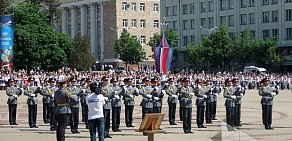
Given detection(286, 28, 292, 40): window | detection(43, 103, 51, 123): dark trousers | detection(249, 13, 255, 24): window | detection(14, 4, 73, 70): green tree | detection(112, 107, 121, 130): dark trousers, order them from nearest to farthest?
detection(112, 107, 121, 130): dark trousers, detection(43, 103, 51, 123): dark trousers, detection(14, 4, 73, 70): green tree, detection(286, 28, 292, 40): window, detection(249, 13, 255, 24): window

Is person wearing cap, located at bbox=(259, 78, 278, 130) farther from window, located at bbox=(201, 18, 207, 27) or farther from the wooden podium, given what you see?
window, located at bbox=(201, 18, 207, 27)

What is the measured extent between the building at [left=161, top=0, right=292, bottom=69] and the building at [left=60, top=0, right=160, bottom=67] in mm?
6949

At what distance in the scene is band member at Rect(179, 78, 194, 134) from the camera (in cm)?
2191

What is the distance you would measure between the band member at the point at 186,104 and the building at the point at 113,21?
8892 cm

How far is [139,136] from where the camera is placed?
68.8 feet

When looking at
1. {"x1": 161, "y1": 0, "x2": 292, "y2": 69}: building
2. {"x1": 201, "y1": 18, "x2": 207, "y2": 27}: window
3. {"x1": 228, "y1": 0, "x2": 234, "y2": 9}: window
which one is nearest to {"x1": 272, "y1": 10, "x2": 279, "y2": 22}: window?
{"x1": 161, "y1": 0, "x2": 292, "y2": 69}: building

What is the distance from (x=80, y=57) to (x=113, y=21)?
78.3 ft

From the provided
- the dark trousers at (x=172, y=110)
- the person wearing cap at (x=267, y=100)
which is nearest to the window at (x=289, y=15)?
the dark trousers at (x=172, y=110)

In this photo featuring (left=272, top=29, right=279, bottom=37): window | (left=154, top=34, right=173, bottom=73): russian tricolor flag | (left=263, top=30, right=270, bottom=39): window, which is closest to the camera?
(left=154, top=34, right=173, bottom=73): russian tricolor flag

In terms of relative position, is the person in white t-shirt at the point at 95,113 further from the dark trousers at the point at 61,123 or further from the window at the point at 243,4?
the window at the point at 243,4

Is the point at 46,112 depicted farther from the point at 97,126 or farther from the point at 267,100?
the point at 97,126

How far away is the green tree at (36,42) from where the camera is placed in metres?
77.6

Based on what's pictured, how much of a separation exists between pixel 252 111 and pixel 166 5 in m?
77.6

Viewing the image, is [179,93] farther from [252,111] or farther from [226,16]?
[226,16]
